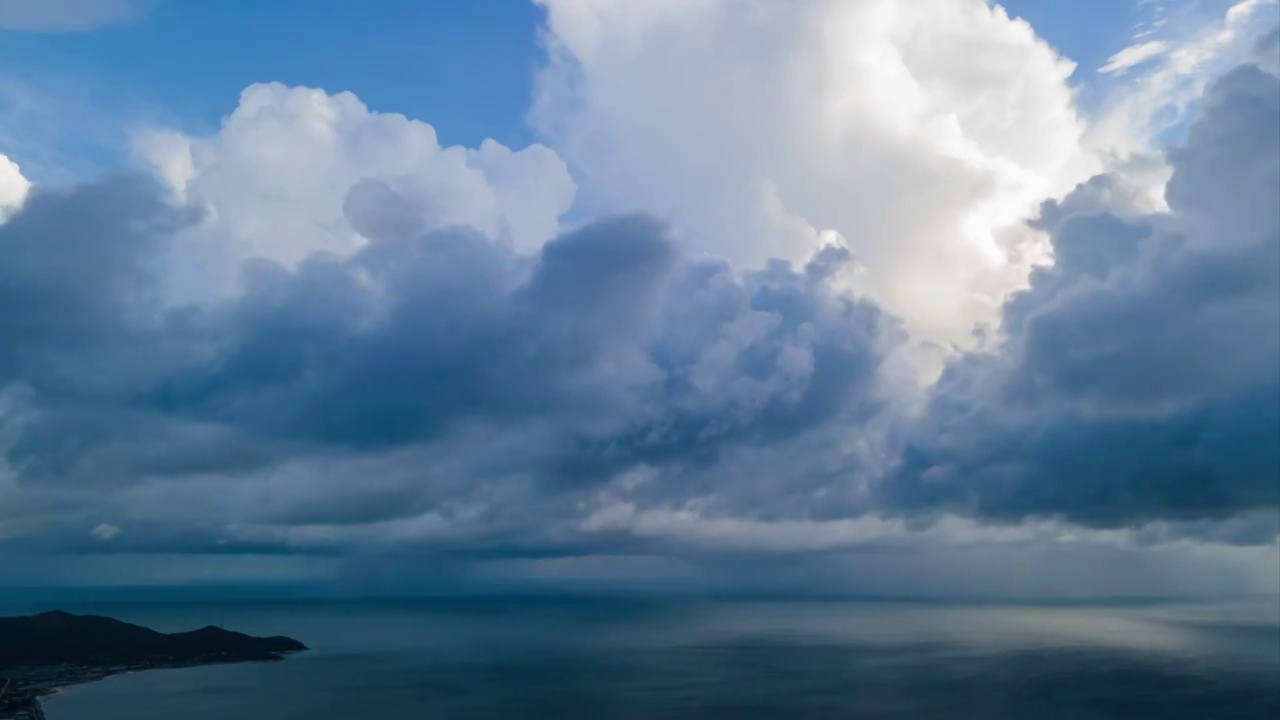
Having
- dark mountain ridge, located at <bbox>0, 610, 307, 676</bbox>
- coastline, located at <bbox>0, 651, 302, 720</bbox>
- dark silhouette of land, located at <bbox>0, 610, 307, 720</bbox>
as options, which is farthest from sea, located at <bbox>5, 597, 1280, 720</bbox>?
dark mountain ridge, located at <bbox>0, 610, 307, 676</bbox>

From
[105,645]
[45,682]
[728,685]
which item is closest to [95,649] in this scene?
[105,645]

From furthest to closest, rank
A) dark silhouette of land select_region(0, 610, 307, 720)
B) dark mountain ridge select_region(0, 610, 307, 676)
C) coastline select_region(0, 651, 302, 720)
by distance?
dark mountain ridge select_region(0, 610, 307, 676), dark silhouette of land select_region(0, 610, 307, 720), coastline select_region(0, 651, 302, 720)

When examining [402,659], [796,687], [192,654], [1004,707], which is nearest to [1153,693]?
[1004,707]

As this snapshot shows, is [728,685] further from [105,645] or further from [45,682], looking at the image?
[105,645]

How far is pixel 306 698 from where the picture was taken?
10675cm

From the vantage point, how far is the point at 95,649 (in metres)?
145

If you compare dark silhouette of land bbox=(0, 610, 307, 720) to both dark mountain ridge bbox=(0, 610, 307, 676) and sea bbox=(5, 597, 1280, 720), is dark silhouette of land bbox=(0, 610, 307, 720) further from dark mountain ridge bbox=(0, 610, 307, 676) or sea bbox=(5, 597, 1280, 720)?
sea bbox=(5, 597, 1280, 720)

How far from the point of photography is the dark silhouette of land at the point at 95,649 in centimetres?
12988

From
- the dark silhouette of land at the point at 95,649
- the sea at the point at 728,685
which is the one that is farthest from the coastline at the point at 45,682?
the sea at the point at 728,685

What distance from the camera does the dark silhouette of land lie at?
426 ft

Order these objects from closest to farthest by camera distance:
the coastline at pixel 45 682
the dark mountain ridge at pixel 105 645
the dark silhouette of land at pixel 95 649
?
the coastline at pixel 45 682 < the dark silhouette of land at pixel 95 649 < the dark mountain ridge at pixel 105 645

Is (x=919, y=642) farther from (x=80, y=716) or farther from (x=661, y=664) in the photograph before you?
(x=80, y=716)

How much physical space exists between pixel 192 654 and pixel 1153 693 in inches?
6007

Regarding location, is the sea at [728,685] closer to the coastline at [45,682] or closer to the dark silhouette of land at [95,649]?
the coastline at [45,682]
